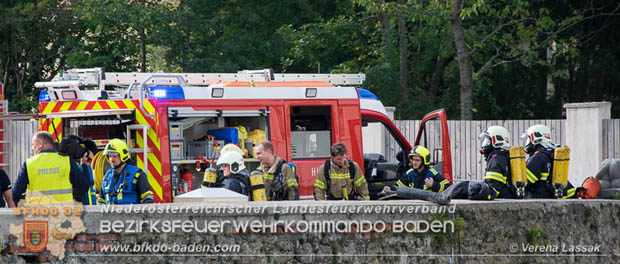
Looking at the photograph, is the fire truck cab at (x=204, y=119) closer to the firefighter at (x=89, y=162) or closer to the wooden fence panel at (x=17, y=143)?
the firefighter at (x=89, y=162)

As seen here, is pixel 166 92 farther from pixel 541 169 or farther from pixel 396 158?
pixel 541 169

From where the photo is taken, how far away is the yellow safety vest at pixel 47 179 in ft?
23.0

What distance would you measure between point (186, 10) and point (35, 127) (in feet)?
19.3

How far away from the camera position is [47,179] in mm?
7008

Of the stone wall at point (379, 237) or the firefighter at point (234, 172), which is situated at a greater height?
the firefighter at point (234, 172)

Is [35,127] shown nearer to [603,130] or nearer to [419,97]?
[419,97]

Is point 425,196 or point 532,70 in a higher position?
point 532,70

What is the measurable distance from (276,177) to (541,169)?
2.68 m

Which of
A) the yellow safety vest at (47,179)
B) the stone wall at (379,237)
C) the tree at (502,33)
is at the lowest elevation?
the stone wall at (379,237)

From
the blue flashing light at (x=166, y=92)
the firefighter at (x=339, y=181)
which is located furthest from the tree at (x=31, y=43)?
the firefighter at (x=339, y=181)

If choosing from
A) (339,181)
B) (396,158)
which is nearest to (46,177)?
(339,181)

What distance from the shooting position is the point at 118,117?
8688mm

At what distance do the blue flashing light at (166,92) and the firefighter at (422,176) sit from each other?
262 centimetres

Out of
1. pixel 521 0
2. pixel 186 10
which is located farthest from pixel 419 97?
pixel 186 10
